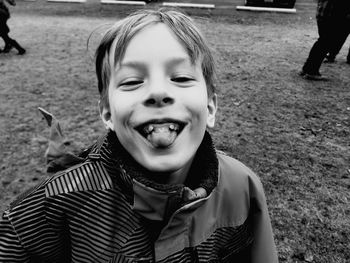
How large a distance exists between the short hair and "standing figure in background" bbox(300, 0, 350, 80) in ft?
16.5

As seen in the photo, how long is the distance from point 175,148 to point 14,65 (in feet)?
21.8

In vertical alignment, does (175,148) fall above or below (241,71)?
above

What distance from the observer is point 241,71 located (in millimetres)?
6555

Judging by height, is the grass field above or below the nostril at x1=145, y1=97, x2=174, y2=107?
below

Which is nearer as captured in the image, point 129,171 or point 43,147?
point 129,171

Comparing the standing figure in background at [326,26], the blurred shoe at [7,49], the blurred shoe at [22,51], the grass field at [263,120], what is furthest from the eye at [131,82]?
the blurred shoe at [7,49]

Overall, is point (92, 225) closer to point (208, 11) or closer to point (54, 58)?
point (54, 58)

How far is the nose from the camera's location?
1.34 meters

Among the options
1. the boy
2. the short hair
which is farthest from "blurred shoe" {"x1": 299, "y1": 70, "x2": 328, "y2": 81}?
the boy

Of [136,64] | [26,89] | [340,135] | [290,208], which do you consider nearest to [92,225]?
[136,64]

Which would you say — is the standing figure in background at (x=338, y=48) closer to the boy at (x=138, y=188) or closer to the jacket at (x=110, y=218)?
the boy at (x=138, y=188)

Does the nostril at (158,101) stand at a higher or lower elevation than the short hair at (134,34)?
lower

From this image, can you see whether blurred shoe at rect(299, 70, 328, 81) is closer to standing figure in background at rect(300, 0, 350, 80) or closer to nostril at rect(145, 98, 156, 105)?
standing figure in background at rect(300, 0, 350, 80)

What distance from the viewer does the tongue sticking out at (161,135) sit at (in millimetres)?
1353
